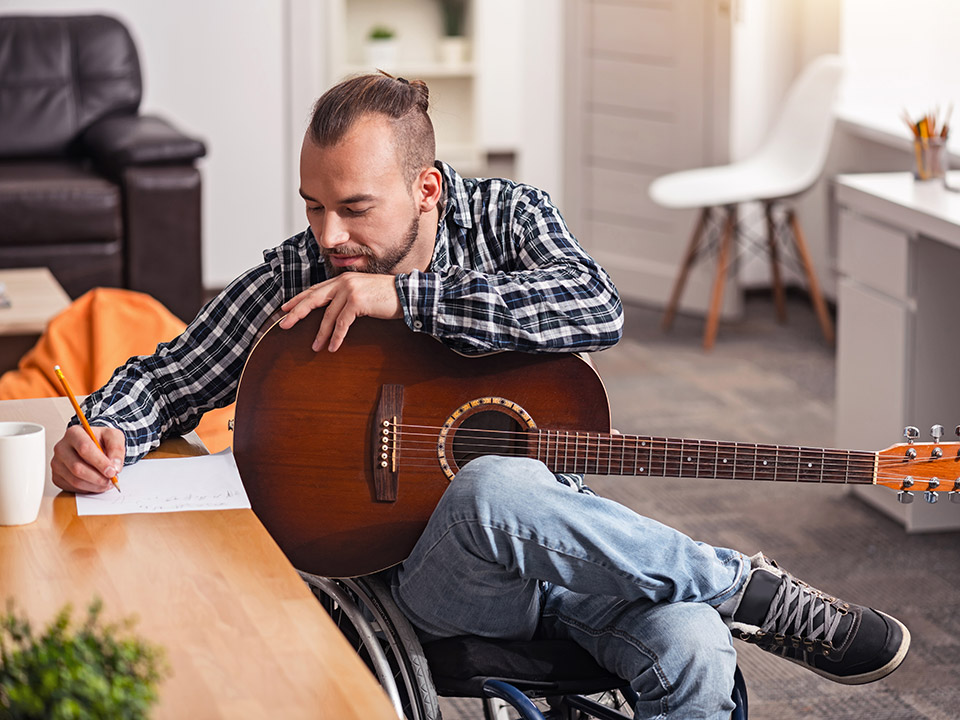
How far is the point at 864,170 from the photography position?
15.1 ft

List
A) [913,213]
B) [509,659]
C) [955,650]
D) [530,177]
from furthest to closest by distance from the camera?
[530,177] < [913,213] < [955,650] < [509,659]

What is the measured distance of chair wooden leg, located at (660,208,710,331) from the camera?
182 inches

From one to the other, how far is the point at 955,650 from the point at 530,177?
488 cm

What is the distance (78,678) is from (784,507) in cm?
258

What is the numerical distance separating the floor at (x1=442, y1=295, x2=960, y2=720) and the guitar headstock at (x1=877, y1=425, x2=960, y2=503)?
87cm

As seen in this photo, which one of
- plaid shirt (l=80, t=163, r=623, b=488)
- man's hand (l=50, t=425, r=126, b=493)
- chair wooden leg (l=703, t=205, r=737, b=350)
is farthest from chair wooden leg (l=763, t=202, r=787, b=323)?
man's hand (l=50, t=425, r=126, b=493)

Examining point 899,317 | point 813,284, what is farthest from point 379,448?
Answer: point 813,284

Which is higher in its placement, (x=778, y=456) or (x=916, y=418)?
(x=778, y=456)

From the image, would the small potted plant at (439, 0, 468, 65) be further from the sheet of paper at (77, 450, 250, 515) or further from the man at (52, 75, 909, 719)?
the sheet of paper at (77, 450, 250, 515)

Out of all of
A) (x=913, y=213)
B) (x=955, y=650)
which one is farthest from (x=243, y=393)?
(x=913, y=213)

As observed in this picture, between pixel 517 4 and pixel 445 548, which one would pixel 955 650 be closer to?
pixel 445 548

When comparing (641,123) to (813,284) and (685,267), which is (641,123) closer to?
(685,267)

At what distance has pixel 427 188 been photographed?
5.31 feet

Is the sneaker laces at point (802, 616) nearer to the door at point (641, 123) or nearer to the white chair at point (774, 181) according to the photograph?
the white chair at point (774, 181)
